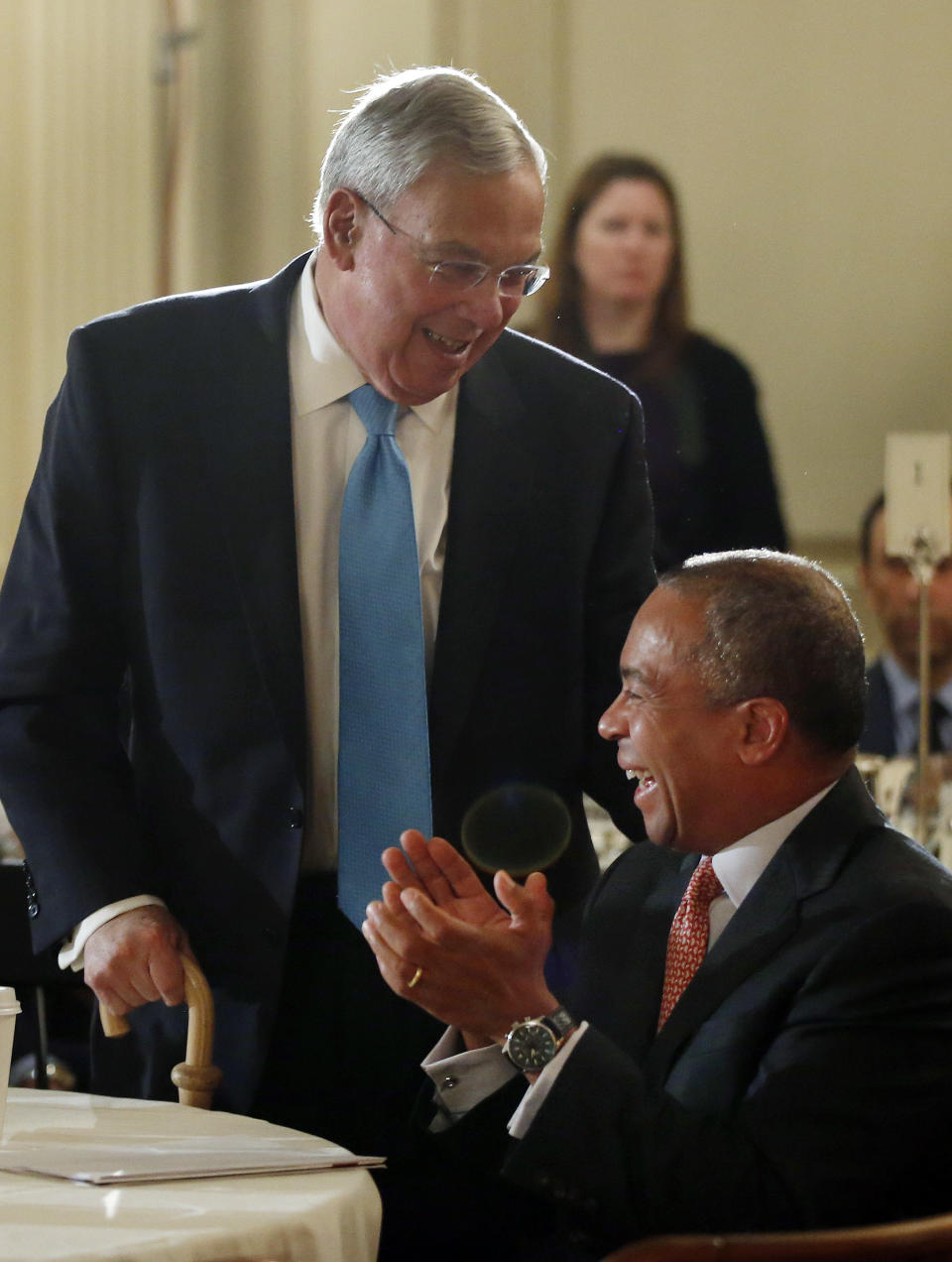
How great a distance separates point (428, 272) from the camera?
1.90 meters

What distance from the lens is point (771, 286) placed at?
466 centimetres

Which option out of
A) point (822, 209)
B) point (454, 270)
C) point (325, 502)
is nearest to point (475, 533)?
point (325, 502)

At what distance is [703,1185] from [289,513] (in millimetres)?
932

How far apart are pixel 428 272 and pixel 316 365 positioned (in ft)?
0.74

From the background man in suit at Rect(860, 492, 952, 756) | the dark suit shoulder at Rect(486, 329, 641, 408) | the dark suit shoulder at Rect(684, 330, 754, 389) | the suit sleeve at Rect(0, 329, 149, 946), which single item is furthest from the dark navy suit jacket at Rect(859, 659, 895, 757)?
the suit sleeve at Rect(0, 329, 149, 946)

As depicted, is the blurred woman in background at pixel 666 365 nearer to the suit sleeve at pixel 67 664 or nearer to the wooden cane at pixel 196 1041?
the suit sleeve at pixel 67 664

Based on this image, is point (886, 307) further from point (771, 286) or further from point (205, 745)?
point (205, 745)

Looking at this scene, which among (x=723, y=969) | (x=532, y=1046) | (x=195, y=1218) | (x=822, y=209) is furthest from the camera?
(x=822, y=209)

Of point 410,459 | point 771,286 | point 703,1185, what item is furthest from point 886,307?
point 703,1185

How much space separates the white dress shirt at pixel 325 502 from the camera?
6.63 feet

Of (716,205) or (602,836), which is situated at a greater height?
(716,205)

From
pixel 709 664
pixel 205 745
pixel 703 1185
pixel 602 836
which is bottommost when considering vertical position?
pixel 602 836

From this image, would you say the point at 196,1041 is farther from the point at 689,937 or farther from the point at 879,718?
the point at 879,718

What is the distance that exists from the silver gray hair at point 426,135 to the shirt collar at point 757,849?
2.57 feet
